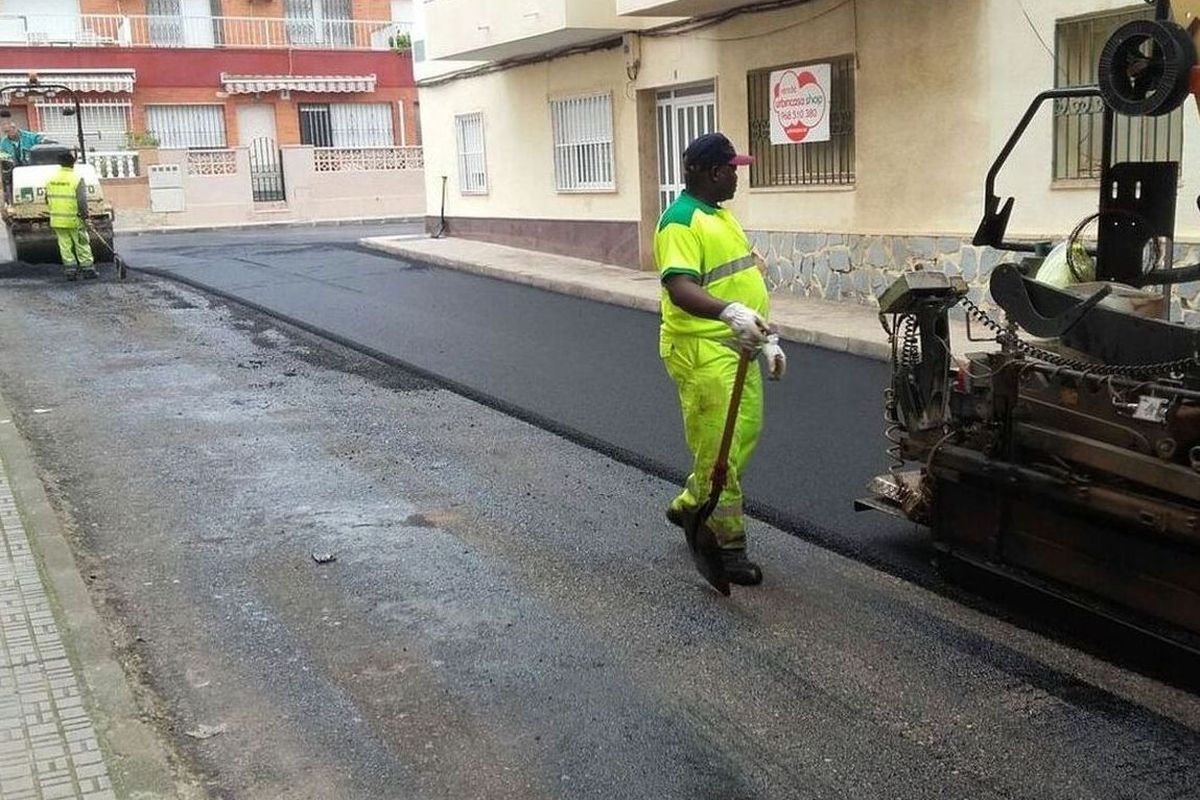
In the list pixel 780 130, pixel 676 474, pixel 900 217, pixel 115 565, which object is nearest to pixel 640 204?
pixel 780 130

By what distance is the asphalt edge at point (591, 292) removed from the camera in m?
10.2

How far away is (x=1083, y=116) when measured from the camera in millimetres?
10109

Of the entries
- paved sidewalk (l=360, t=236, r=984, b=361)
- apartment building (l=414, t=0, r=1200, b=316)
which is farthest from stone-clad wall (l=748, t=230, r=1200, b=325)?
paved sidewalk (l=360, t=236, r=984, b=361)

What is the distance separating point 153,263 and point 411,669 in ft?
55.4

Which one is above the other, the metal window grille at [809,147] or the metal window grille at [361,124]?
the metal window grille at [361,124]

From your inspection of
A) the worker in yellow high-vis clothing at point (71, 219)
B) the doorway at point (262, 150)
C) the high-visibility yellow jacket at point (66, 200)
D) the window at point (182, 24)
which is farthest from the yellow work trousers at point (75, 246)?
the window at point (182, 24)

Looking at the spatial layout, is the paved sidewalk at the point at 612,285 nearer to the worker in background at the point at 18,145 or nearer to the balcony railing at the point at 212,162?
the worker in background at the point at 18,145

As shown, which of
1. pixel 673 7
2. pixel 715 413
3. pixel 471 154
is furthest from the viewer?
pixel 471 154

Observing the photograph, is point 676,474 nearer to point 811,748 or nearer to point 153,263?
point 811,748

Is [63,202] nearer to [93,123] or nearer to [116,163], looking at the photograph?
[116,163]

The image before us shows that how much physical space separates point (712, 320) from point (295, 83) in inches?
1327

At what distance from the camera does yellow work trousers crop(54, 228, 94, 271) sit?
54.7 ft

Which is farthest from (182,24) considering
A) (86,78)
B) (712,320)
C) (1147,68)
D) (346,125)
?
(1147,68)

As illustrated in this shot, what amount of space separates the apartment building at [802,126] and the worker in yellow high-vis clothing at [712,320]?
167 centimetres
